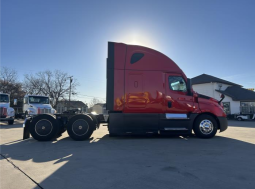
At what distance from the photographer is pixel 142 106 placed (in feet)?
24.1

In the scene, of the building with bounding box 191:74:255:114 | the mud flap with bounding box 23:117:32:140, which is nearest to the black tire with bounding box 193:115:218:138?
the mud flap with bounding box 23:117:32:140

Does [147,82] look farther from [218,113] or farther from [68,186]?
[68,186]

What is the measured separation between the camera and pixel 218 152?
17.2 feet

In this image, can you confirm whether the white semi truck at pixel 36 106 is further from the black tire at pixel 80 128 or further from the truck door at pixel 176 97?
the truck door at pixel 176 97

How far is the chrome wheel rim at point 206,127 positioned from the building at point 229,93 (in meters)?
26.9

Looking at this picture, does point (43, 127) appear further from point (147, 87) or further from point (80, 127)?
point (147, 87)

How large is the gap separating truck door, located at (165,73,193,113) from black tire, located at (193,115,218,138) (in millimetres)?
607

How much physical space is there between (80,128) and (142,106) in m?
2.70

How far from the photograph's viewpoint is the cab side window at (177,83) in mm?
7582

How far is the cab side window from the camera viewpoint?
7.58 meters

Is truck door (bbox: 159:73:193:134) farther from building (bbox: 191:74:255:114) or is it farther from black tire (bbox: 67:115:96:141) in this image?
building (bbox: 191:74:255:114)

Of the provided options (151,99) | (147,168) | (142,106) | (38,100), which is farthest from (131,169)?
(38,100)

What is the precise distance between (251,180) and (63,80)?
4288 centimetres

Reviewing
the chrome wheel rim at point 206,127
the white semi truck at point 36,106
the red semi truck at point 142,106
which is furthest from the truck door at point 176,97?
the white semi truck at point 36,106
